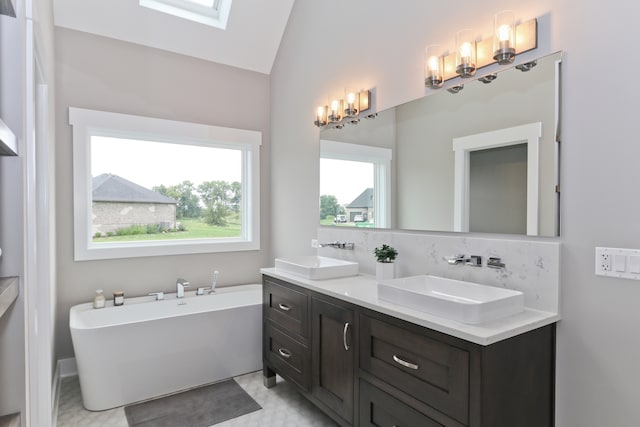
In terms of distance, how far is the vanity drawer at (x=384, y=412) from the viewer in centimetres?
164

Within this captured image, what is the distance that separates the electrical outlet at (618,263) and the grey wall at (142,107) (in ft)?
10.0

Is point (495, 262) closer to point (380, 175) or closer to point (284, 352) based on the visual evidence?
point (380, 175)

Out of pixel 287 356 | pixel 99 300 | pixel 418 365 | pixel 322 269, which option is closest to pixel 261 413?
pixel 287 356

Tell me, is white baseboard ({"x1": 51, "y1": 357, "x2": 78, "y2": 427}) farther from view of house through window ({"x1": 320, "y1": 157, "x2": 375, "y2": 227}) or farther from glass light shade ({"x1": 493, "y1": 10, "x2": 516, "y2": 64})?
glass light shade ({"x1": 493, "y1": 10, "x2": 516, "y2": 64})

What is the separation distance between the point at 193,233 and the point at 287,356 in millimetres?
1732

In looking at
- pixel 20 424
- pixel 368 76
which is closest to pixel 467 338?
pixel 20 424

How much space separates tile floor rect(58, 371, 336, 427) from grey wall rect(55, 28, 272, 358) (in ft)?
2.07

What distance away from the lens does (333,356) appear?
85.4 inches

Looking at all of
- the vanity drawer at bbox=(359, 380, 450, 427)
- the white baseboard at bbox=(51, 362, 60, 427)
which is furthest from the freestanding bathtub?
the vanity drawer at bbox=(359, 380, 450, 427)

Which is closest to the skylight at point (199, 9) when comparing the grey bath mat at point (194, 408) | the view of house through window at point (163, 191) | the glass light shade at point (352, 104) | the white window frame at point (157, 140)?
the white window frame at point (157, 140)

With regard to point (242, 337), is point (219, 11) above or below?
above

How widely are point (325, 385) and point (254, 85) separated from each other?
9.87ft

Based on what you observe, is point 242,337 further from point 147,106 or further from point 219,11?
point 219,11

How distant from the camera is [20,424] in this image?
979 mm
